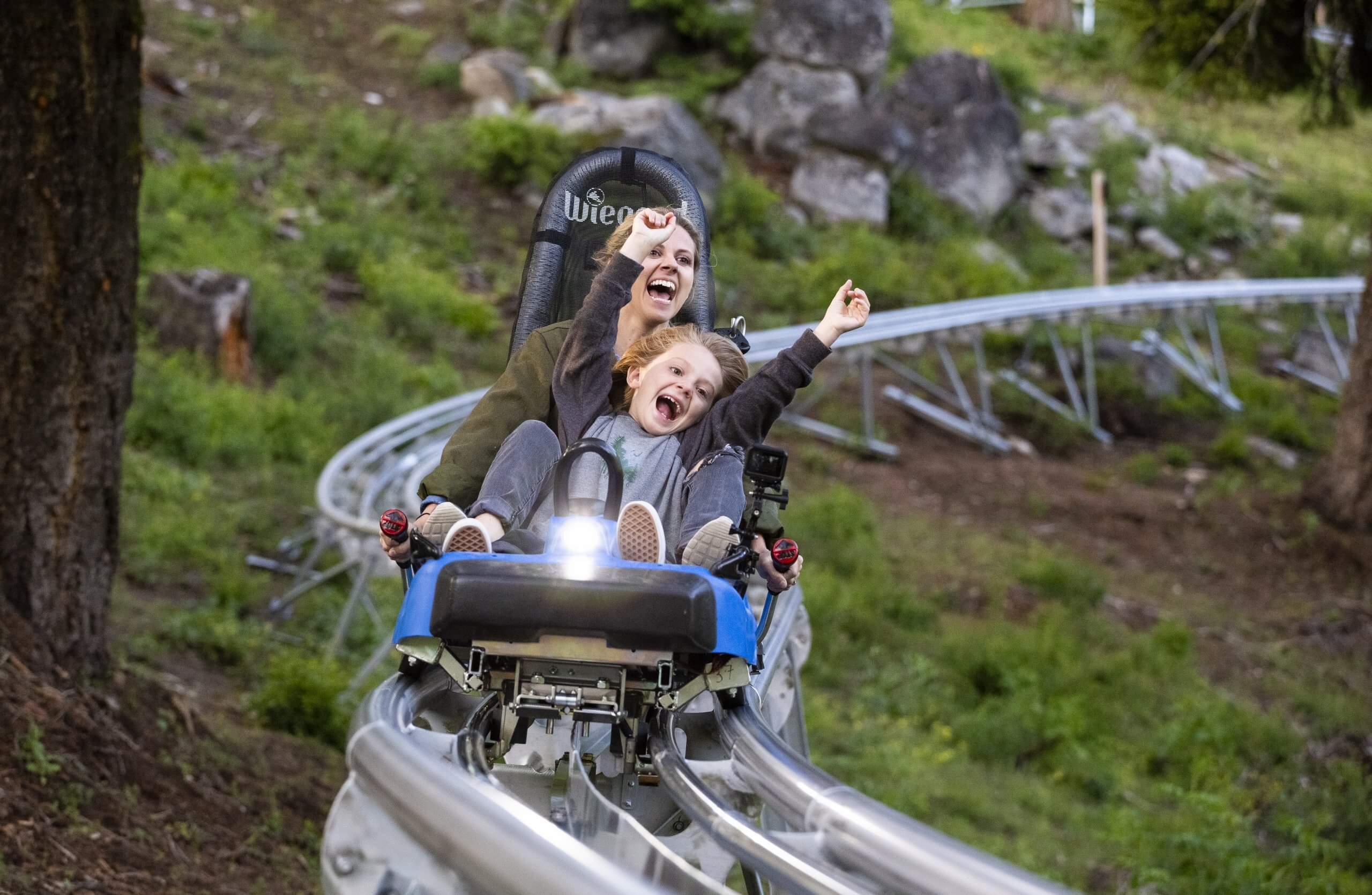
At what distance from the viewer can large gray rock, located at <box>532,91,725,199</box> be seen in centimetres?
1673

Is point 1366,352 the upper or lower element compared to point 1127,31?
lower

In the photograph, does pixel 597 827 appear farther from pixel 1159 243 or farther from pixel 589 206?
pixel 1159 243

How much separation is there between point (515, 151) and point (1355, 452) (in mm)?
9625

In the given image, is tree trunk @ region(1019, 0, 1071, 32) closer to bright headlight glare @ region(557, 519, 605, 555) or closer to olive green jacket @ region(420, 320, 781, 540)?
olive green jacket @ region(420, 320, 781, 540)

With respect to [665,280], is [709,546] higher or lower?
lower

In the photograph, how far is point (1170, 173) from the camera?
22016 millimetres

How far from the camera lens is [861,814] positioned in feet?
7.02

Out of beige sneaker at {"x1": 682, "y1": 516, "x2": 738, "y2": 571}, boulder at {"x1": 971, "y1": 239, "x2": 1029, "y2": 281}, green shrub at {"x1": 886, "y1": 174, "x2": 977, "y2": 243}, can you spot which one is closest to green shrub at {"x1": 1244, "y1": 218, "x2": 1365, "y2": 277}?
boulder at {"x1": 971, "y1": 239, "x2": 1029, "y2": 281}

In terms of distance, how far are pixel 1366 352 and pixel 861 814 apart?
10186 millimetres

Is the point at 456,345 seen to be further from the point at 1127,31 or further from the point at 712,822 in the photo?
the point at 712,822

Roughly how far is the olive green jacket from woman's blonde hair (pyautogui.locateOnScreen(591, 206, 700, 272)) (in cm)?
23

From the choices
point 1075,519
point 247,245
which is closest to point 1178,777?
point 1075,519

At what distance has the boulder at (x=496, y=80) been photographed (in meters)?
18.2

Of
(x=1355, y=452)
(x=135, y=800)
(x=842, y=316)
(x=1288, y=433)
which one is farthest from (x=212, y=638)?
(x=1288, y=433)
